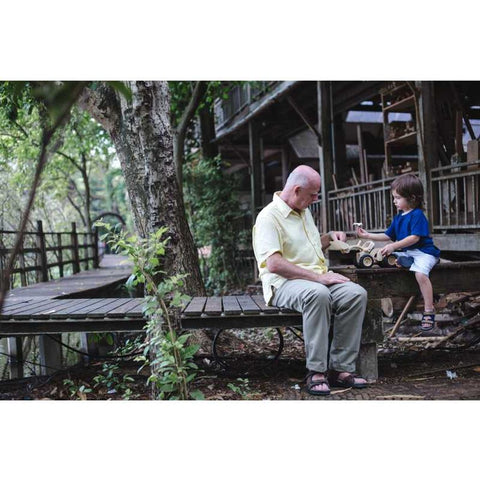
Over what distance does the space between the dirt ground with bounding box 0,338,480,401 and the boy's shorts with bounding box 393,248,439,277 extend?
0.86 metres

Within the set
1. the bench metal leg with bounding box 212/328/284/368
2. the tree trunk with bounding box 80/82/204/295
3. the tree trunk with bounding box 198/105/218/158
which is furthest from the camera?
the tree trunk with bounding box 198/105/218/158

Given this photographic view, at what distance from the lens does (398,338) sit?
567cm

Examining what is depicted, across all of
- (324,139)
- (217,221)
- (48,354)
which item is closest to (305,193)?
(48,354)

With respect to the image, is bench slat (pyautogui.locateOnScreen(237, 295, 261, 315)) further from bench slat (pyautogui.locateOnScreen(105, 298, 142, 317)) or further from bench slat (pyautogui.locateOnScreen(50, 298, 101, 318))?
bench slat (pyautogui.locateOnScreen(50, 298, 101, 318))

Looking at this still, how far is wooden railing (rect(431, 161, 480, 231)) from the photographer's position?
549 centimetres

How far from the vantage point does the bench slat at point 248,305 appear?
356 centimetres

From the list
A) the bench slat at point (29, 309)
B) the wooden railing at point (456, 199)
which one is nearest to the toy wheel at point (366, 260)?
the wooden railing at point (456, 199)

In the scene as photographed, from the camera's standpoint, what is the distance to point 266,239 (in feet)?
11.6

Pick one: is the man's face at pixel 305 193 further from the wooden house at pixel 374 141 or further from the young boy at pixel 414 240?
the wooden house at pixel 374 141

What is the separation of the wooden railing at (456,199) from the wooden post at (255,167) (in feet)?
20.2

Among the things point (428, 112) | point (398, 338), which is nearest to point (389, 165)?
point (428, 112)

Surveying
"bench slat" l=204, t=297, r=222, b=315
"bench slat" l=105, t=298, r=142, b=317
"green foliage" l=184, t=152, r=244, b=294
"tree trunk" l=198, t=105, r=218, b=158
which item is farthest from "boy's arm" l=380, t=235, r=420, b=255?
"tree trunk" l=198, t=105, r=218, b=158

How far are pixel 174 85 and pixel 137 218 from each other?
7.68 meters

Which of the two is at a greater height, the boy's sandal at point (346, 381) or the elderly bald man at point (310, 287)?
the elderly bald man at point (310, 287)
